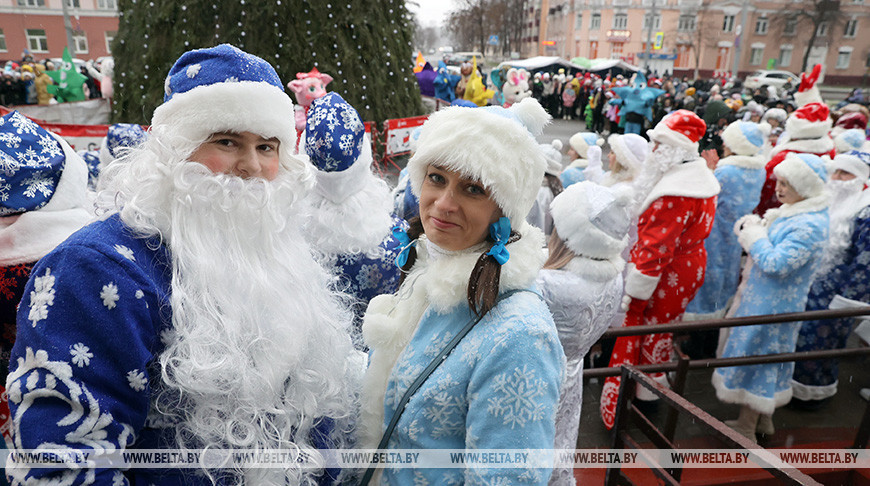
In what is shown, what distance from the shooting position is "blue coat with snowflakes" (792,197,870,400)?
4.05 m

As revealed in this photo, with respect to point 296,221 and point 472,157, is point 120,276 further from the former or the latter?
point 472,157

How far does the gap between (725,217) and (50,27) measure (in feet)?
148

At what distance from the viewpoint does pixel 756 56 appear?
50062mm

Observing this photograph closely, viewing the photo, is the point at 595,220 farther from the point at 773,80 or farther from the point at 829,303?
the point at 773,80

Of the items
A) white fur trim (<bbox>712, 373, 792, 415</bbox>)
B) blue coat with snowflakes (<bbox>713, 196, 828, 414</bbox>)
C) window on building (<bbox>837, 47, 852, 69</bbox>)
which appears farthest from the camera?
window on building (<bbox>837, 47, 852, 69</bbox>)

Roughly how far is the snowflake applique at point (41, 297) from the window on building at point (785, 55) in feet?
201

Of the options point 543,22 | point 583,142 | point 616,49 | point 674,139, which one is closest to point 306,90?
point 583,142

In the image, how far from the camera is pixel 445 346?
1479mm

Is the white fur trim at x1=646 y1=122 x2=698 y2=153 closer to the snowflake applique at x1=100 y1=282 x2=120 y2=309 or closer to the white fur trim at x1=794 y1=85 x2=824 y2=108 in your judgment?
the snowflake applique at x1=100 y1=282 x2=120 y2=309

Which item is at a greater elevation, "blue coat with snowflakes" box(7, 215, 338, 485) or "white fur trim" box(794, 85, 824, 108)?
"blue coat with snowflakes" box(7, 215, 338, 485)

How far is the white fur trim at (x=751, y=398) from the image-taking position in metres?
3.76

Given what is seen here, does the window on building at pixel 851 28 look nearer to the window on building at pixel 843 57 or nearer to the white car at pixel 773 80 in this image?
the window on building at pixel 843 57

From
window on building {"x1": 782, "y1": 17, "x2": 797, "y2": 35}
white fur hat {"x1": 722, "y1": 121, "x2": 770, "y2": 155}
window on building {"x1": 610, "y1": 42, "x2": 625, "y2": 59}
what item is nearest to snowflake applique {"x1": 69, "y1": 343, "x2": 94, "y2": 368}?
white fur hat {"x1": 722, "y1": 121, "x2": 770, "y2": 155}

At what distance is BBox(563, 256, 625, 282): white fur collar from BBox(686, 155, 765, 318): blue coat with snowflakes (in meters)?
2.75
